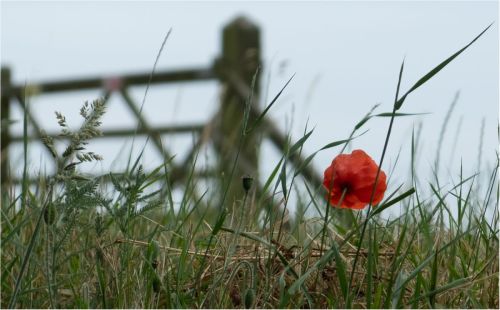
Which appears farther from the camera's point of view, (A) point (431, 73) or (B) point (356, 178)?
(B) point (356, 178)

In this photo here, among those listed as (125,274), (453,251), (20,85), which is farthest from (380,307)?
(20,85)

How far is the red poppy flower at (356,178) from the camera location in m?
1.51

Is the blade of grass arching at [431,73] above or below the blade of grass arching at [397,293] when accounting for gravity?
above

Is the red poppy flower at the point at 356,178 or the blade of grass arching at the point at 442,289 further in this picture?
the red poppy flower at the point at 356,178

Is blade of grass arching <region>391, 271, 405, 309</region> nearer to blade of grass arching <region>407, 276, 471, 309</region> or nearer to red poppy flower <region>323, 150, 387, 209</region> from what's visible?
blade of grass arching <region>407, 276, 471, 309</region>

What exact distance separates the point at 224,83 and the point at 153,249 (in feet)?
16.2

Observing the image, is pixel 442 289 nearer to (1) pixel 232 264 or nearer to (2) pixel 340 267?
(2) pixel 340 267

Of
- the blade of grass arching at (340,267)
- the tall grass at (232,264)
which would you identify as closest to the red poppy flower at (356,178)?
the tall grass at (232,264)

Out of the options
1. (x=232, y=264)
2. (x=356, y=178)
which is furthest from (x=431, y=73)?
(x=232, y=264)

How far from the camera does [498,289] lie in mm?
1529

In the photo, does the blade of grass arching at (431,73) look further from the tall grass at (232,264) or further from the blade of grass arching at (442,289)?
the blade of grass arching at (442,289)

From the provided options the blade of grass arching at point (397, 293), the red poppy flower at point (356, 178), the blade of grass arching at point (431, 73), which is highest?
the blade of grass arching at point (431, 73)

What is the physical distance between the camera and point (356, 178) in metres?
1.52

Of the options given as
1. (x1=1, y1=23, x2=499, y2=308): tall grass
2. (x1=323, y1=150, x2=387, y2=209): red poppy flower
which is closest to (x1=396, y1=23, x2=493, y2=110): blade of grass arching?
(x1=1, y1=23, x2=499, y2=308): tall grass
